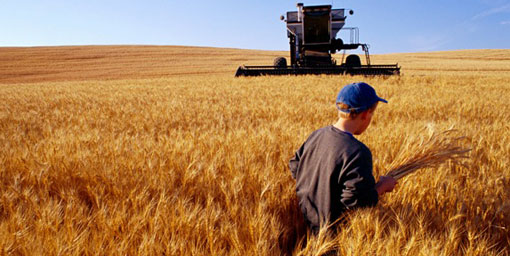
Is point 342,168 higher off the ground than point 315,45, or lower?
lower

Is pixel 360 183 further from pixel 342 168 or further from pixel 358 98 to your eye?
pixel 358 98

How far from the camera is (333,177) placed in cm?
142

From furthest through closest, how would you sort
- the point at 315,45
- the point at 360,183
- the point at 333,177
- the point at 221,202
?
the point at 315,45
the point at 221,202
the point at 333,177
the point at 360,183

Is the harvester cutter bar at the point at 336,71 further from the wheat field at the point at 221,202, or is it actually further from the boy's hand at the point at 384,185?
the boy's hand at the point at 384,185

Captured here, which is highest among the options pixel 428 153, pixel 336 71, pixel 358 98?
pixel 336 71

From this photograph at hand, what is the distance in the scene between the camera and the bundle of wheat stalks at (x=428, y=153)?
1.52 metres

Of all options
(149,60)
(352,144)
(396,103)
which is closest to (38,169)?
(352,144)

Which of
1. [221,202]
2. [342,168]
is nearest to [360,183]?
[342,168]

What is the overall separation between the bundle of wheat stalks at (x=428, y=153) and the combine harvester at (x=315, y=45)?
1084 cm

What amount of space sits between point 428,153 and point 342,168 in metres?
0.52

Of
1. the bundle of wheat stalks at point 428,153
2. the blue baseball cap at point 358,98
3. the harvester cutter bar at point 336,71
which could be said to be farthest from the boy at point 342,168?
the harvester cutter bar at point 336,71

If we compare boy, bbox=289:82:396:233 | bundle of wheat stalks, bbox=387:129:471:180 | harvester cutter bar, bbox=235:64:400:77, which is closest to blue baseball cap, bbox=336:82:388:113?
boy, bbox=289:82:396:233

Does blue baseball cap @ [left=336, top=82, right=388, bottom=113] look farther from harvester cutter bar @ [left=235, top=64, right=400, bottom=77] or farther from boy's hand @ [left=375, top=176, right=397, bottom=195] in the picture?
harvester cutter bar @ [left=235, top=64, right=400, bottom=77]

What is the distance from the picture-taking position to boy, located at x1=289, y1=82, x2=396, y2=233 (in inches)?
52.4
